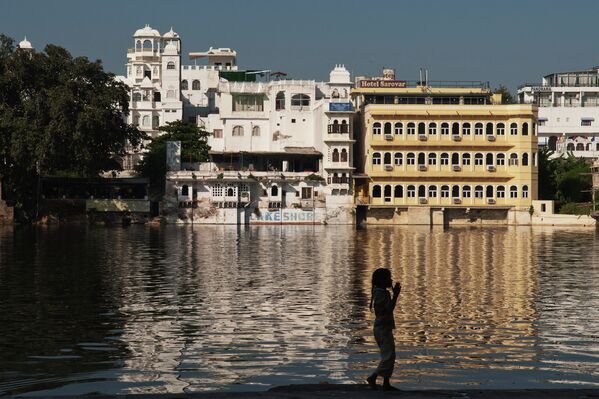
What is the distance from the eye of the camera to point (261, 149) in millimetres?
99438

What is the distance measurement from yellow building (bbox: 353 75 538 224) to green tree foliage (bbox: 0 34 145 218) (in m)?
21.4

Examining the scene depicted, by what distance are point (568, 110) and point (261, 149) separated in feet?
152

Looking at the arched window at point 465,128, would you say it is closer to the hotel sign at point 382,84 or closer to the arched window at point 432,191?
the arched window at point 432,191

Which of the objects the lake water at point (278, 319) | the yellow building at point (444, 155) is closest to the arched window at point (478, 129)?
the yellow building at point (444, 155)

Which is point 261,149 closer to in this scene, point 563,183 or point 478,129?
point 478,129

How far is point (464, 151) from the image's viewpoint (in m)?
92.2

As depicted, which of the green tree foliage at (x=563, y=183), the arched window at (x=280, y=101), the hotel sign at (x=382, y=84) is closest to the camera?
the hotel sign at (x=382, y=84)

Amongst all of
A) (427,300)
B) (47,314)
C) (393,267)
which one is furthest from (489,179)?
(47,314)

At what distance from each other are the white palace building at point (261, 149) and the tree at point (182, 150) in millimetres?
1483

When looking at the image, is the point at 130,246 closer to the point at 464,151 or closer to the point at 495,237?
the point at 495,237

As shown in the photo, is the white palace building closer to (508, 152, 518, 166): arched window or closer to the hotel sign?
the hotel sign

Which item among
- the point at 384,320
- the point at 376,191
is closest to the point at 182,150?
the point at 376,191

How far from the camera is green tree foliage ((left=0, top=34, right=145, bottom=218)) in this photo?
77312 mm

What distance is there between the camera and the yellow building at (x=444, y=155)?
299 feet
